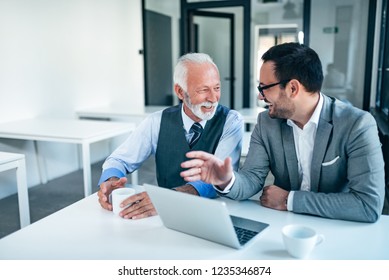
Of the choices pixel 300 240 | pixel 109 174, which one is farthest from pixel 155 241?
pixel 109 174

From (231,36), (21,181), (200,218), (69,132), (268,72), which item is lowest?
(21,181)

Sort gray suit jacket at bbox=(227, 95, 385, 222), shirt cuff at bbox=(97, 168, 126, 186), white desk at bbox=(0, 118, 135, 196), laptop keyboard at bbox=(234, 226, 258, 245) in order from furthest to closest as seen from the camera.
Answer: white desk at bbox=(0, 118, 135, 196) → shirt cuff at bbox=(97, 168, 126, 186) → gray suit jacket at bbox=(227, 95, 385, 222) → laptop keyboard at bbox=(234, 226, 258, 245)

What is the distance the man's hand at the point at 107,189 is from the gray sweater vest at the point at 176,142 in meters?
0.31

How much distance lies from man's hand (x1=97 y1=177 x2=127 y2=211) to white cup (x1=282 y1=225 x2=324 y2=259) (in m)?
0.63

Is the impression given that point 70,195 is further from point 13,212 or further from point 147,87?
point 147,87

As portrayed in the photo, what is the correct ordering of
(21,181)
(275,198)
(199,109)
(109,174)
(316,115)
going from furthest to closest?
1. (21,181)
2. (199,109)
3. (109,174)
4. (316,115)
5. (275,198)

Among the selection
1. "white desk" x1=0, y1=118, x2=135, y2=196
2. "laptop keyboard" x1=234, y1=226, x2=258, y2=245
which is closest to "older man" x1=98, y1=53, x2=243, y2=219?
"laptop keyboard" x1=234, y1=226, x2=258, y2=245

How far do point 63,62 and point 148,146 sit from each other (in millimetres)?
2723

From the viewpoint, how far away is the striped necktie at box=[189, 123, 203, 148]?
1.78 metres

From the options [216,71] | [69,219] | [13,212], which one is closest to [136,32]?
[13,212]

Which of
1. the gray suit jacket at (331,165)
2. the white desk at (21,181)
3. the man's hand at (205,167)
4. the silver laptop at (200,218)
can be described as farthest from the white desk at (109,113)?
the silver laptop at (200,218)

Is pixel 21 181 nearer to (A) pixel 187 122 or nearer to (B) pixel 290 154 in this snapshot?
Result: (A) pixel 187 122

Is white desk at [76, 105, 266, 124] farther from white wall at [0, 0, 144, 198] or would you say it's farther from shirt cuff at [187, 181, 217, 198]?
shirt cuff at [187, 181, 217, 198]

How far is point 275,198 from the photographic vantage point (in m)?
1.32
